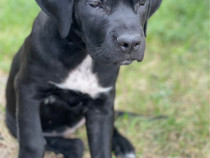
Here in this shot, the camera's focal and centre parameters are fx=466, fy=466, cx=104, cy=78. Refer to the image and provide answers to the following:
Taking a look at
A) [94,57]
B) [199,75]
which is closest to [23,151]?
[94,57]

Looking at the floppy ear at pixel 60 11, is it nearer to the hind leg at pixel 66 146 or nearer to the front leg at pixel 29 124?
the front leg at pixel 29 124

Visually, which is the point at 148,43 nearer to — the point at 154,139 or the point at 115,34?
the point at 154,139

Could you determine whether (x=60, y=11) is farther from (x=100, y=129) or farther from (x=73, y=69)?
(x=100, y=129)

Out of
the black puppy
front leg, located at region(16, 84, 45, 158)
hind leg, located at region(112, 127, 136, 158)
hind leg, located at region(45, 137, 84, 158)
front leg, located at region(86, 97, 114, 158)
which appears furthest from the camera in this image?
hind leg, located at region(112, 127, 136, 158)

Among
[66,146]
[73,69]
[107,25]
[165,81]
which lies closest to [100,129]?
[66,146]

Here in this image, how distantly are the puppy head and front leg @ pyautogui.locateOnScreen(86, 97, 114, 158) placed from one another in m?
0.59

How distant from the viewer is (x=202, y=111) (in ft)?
14.1

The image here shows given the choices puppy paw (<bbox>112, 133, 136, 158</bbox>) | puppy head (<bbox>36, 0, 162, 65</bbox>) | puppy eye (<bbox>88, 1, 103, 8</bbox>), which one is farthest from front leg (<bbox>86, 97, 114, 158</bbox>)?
puppy eye (<bbox>88, 1, 103, 8</bbox>)

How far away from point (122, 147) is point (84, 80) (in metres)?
0.89

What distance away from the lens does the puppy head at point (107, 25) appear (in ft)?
9.00

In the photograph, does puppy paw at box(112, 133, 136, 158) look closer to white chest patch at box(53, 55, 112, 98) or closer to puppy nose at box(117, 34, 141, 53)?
white chest patch at box(53, 55, 112, 98)

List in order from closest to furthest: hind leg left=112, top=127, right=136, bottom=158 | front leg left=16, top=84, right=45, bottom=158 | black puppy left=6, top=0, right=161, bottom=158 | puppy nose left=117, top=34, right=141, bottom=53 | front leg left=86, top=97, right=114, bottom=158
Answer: puppy nose left=117, top=34, right=141, bottom=53 < black puppy left=6, top=0, right=161, bottom=158 < front leg left=16, top=84, right=45, bottom=158 < front leg left=86, top=97, right=114, bottom=158 < hind leg left=112, top=127, right=136, bottom=158

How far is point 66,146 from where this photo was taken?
358 cm

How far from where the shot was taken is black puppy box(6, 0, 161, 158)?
2816 mm
